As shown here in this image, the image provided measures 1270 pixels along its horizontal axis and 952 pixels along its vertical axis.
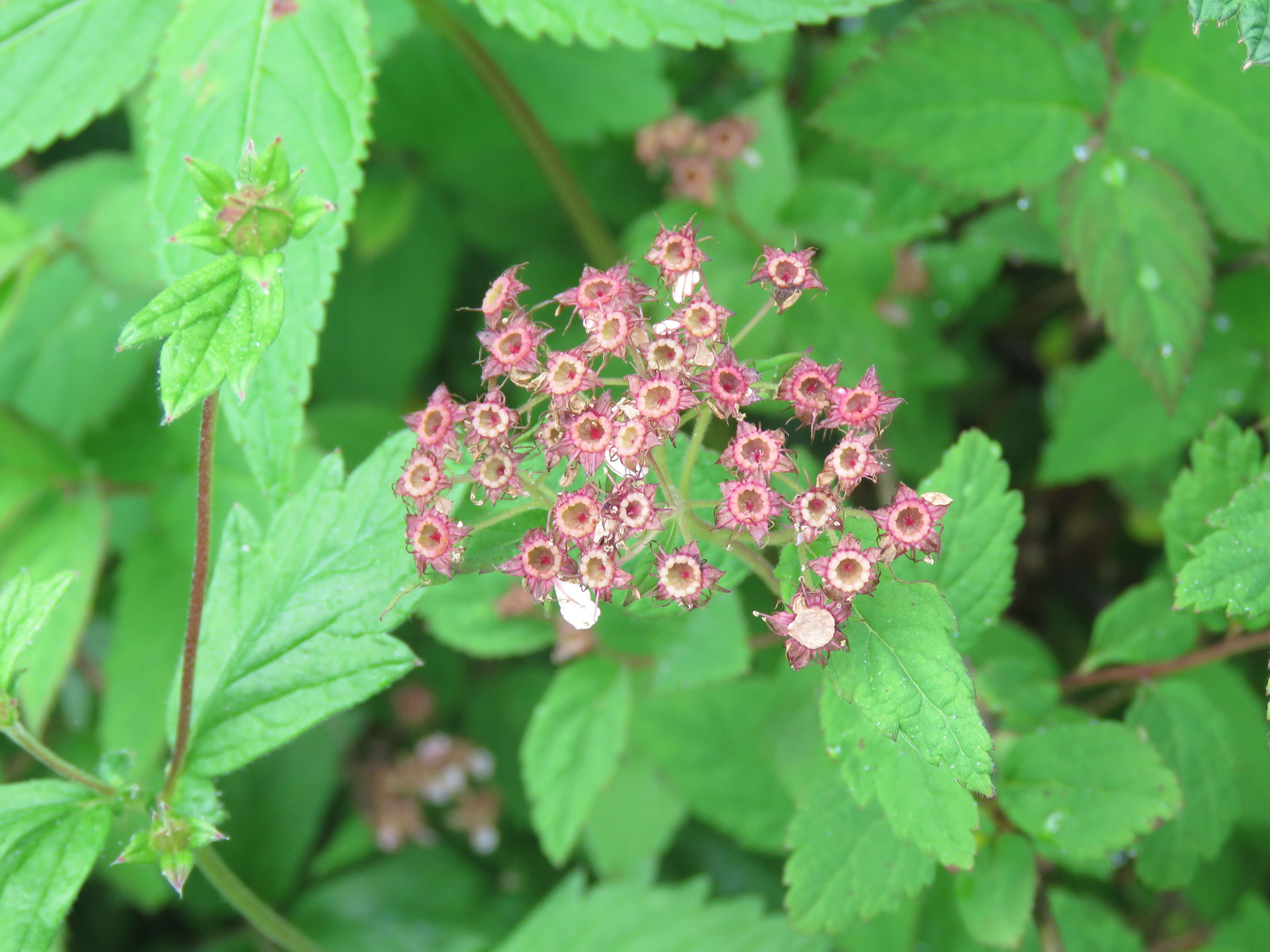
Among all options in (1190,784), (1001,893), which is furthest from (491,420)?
(1190,784)

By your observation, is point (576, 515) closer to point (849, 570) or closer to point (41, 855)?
point (849, 570)

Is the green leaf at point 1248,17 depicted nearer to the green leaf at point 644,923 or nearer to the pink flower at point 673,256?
the pink flower at point 673,256

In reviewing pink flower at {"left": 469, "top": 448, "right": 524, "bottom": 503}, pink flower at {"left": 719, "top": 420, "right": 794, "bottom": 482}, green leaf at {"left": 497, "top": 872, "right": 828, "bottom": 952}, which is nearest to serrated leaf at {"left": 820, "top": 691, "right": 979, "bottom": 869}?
pink flower at {"left": 719, "top": 420, "right": 794, "bottom": 482}

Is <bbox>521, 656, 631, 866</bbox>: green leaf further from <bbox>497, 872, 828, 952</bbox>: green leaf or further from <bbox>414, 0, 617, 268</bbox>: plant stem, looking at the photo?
<bbox>414, 0, 617, 268</bbox>: plant stem

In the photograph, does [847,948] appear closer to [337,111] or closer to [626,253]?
[626,253]

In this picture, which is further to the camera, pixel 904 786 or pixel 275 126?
pixel 275 126

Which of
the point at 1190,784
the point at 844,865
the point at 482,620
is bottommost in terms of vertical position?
the point at 1190,784
